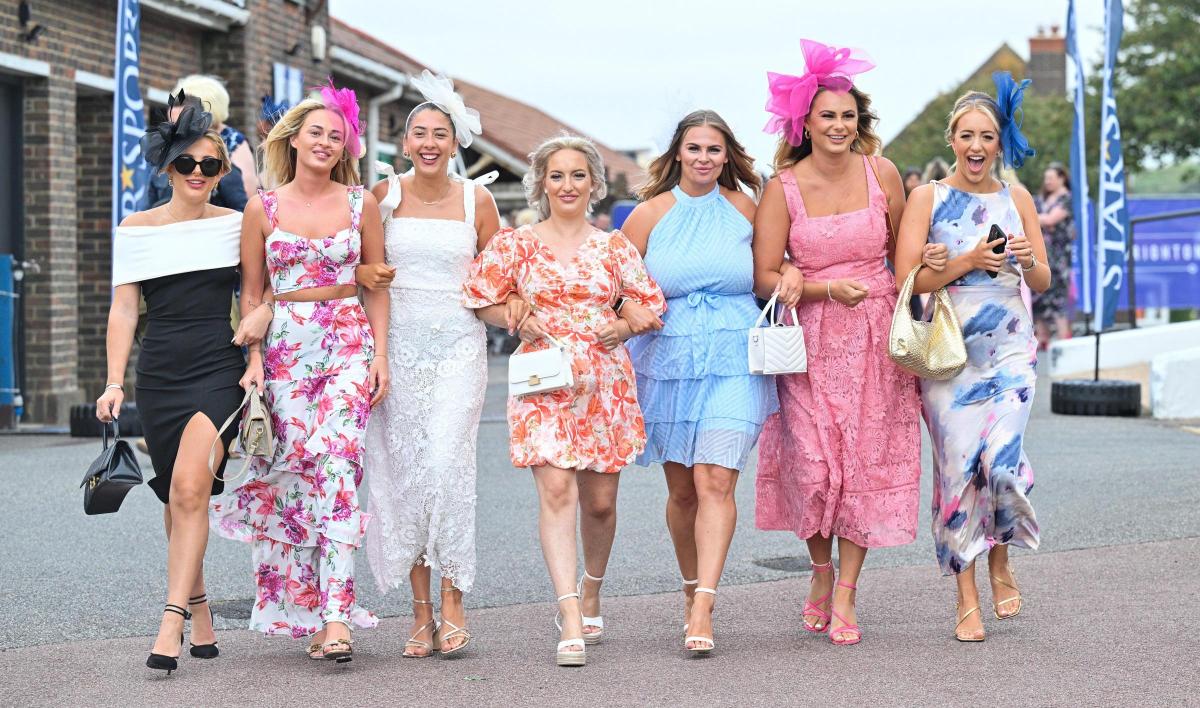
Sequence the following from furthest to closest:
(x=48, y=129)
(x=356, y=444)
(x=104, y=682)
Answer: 1. (x=48, y=129)
2. (x=356, y=444)
3. (x=104, y=682)

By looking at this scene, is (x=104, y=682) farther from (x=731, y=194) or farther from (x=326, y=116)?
(x=731, y=194)

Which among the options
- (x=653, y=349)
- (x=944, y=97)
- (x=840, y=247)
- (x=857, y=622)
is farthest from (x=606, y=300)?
(x=944, y=97)

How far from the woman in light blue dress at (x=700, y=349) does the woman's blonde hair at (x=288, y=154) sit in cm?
107

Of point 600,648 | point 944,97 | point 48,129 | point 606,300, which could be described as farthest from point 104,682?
point 944,97

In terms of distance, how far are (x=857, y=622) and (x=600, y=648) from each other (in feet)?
3.29

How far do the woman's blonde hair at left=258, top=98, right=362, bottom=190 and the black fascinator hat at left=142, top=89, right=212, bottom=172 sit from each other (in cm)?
25

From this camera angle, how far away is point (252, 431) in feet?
19.3

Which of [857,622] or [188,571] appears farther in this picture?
[857,622]

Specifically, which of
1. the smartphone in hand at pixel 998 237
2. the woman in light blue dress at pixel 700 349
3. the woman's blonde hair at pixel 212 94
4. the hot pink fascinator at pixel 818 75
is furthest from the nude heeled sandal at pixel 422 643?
the woman's blonde hair at pixel 212 94

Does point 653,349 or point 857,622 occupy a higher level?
point 653,349

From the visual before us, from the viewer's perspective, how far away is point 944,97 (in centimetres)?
5625

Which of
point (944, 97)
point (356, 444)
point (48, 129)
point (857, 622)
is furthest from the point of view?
point (944, 97)

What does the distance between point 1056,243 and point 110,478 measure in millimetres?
14420

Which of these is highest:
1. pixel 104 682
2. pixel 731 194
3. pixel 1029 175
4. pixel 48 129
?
pixel 1029 175
